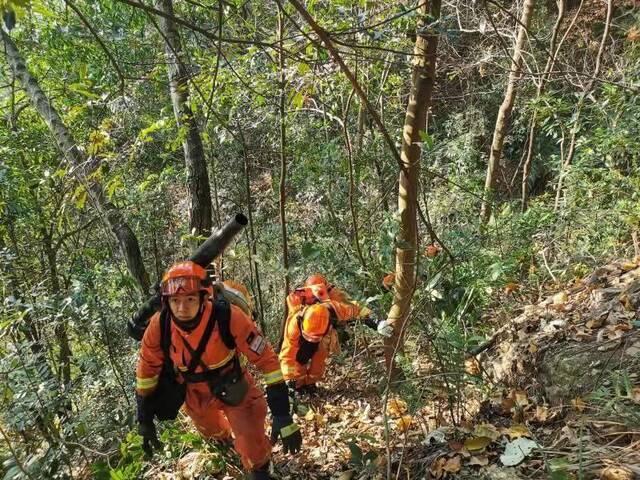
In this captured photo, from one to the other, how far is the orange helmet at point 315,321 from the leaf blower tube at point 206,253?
Answer: 5.18ft

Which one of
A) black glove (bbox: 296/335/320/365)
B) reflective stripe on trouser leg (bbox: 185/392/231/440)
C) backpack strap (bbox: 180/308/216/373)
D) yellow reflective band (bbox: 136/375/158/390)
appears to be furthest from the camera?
black glove (bbox: 296/335/320/365)

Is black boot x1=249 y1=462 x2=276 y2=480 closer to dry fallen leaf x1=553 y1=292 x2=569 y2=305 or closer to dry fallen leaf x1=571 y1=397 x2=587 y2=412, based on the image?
dry fallen leaf x1=571 y1=397 x2=587 y2=412

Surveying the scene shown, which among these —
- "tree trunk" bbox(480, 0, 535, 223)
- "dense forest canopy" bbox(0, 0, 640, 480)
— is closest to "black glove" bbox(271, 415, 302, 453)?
"dense forest canopy" bbox(0, 0, 640, 480)

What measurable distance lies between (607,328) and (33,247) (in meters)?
7.99

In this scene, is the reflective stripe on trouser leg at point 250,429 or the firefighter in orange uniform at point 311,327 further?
the firefighter in orange uniform at point 311,327

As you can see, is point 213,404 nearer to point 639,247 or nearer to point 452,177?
point 639,247

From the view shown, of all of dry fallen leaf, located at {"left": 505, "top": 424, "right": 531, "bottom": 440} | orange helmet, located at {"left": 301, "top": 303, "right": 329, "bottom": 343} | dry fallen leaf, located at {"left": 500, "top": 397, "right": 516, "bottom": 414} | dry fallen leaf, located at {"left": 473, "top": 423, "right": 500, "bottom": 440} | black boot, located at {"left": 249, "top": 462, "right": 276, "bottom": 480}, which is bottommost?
black boot, located at {"left": 249, "top": 462, "right": 276, "bottom": 480}

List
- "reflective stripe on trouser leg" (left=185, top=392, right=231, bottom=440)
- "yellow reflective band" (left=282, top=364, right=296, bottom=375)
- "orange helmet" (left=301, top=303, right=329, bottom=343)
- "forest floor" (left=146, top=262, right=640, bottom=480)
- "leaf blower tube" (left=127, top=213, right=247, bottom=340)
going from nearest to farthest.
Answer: "forest floor" (left=146, top=262, right=640, bottom=480) < "leaf blower tube" (left=127, top=213, right=247, bottom=340) < "reflective stripe on trouser leg" (left=185, top=392, right=231, bottom=440) < "orange helmet" (left=301, top=303, right=329, bottom=343) < "yellow reflective band" (left=282, top=364, right=296, bottom=375)

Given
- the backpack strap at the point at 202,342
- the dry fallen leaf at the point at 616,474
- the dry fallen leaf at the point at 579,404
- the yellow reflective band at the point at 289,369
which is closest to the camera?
the dry fallen leaf at the point at 616,474

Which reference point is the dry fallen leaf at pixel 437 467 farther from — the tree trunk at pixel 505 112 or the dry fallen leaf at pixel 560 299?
the tree trunk at pixel 505 112

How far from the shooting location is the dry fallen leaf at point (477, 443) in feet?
9.44

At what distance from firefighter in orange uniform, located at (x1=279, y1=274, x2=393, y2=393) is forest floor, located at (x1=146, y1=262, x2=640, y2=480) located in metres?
0.64

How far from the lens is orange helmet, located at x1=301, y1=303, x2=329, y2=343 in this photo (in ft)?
16.7

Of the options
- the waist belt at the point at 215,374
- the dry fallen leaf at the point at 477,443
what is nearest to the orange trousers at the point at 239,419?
the waist belt at the point at 215,374
